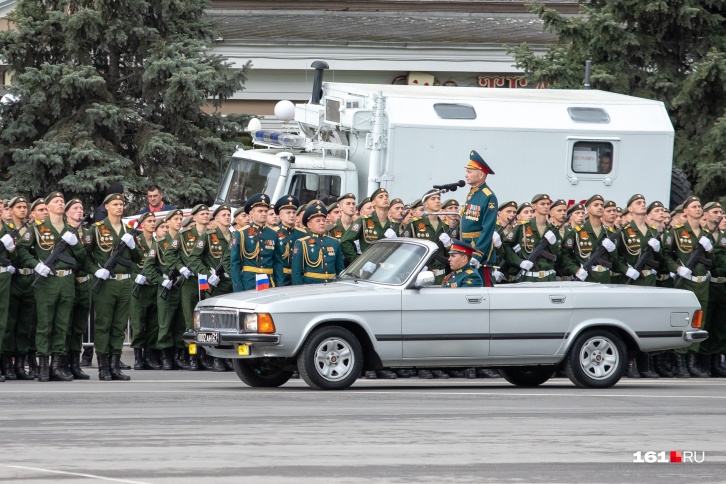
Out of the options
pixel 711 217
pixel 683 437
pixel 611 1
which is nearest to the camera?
pixel 683 437

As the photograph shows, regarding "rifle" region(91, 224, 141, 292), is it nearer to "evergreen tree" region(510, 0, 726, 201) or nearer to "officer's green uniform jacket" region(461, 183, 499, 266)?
"officer's green uniform jacket" region(461, 183, 499, 266)

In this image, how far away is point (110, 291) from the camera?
16.2m

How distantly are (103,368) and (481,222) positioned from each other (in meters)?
4.26

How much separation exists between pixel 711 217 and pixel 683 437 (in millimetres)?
7430

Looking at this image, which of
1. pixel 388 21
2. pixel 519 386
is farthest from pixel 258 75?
pixel 519 386

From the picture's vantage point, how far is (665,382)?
16625mm

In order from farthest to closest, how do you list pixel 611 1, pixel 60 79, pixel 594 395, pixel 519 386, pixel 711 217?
pixel 611 1, pixel 60 79, pixel 711 217, pixel 519 386, pixel 594 395

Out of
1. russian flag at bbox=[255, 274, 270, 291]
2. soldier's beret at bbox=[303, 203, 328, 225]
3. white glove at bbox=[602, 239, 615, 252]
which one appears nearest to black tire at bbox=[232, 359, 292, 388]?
russian flag at bbox=[255, 274, 270, 291]

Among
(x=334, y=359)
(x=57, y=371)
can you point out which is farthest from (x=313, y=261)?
(x=57, y=371)

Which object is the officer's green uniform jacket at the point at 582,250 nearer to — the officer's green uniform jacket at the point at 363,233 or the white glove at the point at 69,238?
the officer's green uniform jacket at the point at 363,233

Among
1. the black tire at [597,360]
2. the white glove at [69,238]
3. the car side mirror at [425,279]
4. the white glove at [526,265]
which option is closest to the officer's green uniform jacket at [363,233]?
the white glove at [526,265]

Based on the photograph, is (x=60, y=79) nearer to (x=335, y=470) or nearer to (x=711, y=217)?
(x=711, y=217)

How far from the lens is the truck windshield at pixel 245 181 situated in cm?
2144

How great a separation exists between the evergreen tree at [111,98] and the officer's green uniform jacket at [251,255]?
7.97m
